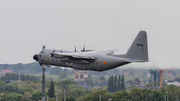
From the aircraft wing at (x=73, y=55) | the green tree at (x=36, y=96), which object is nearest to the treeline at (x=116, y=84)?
the green tree at (x=36, y=96)

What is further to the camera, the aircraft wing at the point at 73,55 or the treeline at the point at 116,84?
the treeline at the point at 116,84

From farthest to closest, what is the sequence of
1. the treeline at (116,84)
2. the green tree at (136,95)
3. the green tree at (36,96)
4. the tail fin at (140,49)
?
the treeline at (116,84), the green tree at (36,96), the green tree at (136,95), the tail fin at (140,49)

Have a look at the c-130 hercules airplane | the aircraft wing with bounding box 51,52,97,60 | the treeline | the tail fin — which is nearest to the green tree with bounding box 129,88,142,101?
the treeline

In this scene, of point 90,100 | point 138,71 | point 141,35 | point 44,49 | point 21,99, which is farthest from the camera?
point 21,99

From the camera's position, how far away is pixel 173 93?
509 feet

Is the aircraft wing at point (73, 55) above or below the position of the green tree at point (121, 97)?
above

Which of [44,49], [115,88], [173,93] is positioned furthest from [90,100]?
[44,49]

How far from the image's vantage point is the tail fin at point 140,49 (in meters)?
75.5

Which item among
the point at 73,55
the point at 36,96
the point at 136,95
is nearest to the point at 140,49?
the point at 73,55

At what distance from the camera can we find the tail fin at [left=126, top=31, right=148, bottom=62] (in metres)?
75.5

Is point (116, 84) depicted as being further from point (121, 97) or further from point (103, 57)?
point (103, 57)

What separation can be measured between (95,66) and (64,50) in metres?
6.65

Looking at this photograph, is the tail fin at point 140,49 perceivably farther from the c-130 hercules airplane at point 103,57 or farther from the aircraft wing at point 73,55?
the aircraft wing at point 73,55

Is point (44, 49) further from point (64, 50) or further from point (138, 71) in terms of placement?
point (138, 71)
